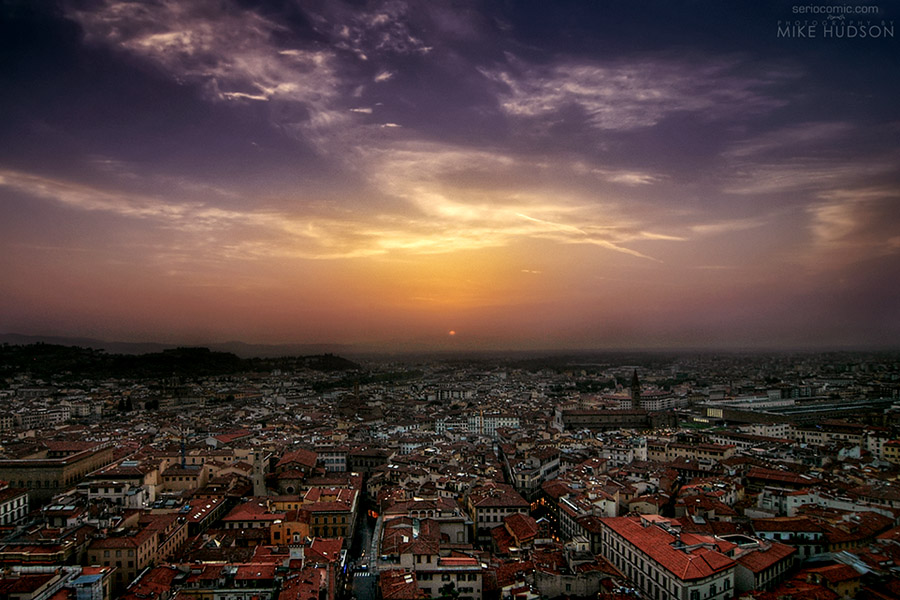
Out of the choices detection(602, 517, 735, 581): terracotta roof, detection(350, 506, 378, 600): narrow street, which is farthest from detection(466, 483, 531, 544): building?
detection(602, 517, 735, 581): terracotta roof

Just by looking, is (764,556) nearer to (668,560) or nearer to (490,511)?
(668,560)

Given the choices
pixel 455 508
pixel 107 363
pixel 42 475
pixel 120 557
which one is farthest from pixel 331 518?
pixel 107 363

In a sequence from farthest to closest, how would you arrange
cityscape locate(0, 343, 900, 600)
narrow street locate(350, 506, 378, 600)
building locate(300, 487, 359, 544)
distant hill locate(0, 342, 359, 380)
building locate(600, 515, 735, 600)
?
distant hill locate(0, 342, 359, 380), building locate(300, 487, 359, 544), narrow street locate(350, 506, 378, 600), cityscape locate(0, 343, 900, 600), building locate(600, 515, 735, 600)

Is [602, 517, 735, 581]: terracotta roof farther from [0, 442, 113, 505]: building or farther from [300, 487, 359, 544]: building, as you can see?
[0, 442, 113, 505]: building

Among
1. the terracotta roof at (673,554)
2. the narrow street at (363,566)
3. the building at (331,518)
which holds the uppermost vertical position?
the terracotta roof at (673,554)

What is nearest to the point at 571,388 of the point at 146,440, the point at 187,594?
the point at 146,440

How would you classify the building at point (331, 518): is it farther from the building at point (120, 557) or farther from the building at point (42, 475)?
the building at point (42, 475)

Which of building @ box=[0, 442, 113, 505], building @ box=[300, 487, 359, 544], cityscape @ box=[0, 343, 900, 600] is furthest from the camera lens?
building @ box=[0, 442, 113, 505]

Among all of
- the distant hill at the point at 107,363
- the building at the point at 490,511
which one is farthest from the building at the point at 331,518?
the distant hill at the point at 107,363
